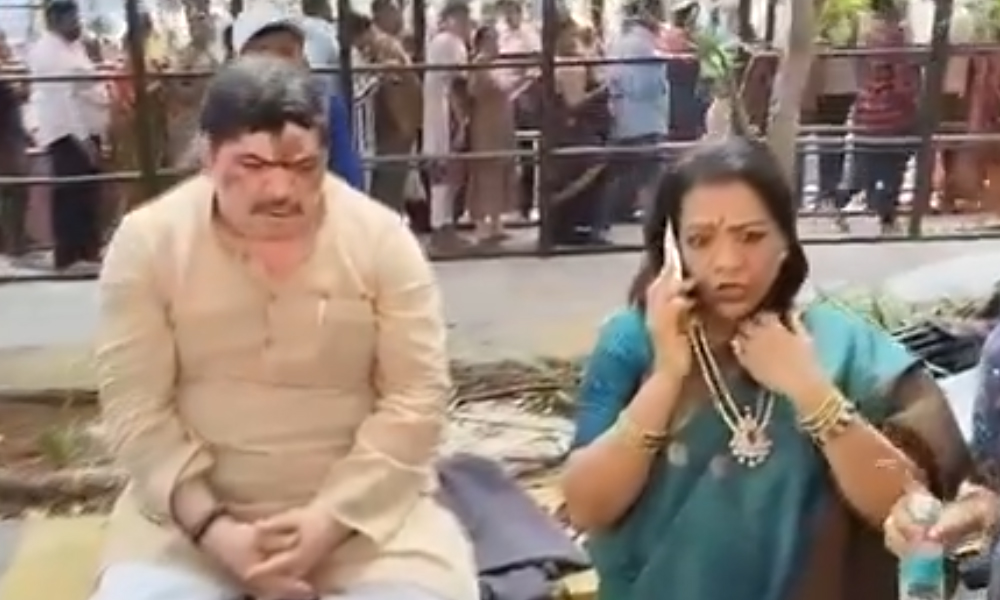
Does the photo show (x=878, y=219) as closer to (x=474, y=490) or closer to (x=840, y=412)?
(x=474, y=490)

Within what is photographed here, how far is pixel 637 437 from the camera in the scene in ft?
4.61

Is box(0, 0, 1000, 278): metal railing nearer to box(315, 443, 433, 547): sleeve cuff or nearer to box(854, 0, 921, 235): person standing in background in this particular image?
box(854, 0, 921, 235): person standing in background

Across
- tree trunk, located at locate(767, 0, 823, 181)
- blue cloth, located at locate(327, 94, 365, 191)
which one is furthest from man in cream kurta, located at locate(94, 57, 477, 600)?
tree trunk, located at locate(767, 0, 823, 181)

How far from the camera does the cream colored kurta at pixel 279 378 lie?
1.57 metres

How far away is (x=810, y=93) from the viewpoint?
416 centimetres

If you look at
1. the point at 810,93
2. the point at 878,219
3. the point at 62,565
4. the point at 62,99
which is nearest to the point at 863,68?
the point at 810,93

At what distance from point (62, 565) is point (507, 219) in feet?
7.40

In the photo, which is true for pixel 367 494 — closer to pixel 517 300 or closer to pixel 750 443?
pixel 750 443

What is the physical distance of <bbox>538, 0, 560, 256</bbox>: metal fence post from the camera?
384cm

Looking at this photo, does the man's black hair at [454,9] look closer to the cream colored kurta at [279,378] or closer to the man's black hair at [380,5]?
the man's black hair at [380,5]

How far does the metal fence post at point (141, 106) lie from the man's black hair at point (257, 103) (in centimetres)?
217

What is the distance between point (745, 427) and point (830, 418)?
3.7 inches

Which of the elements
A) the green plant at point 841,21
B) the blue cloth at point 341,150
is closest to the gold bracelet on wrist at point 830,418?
the blue cloth at point 341,150

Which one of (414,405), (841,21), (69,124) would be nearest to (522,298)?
(841,21)
